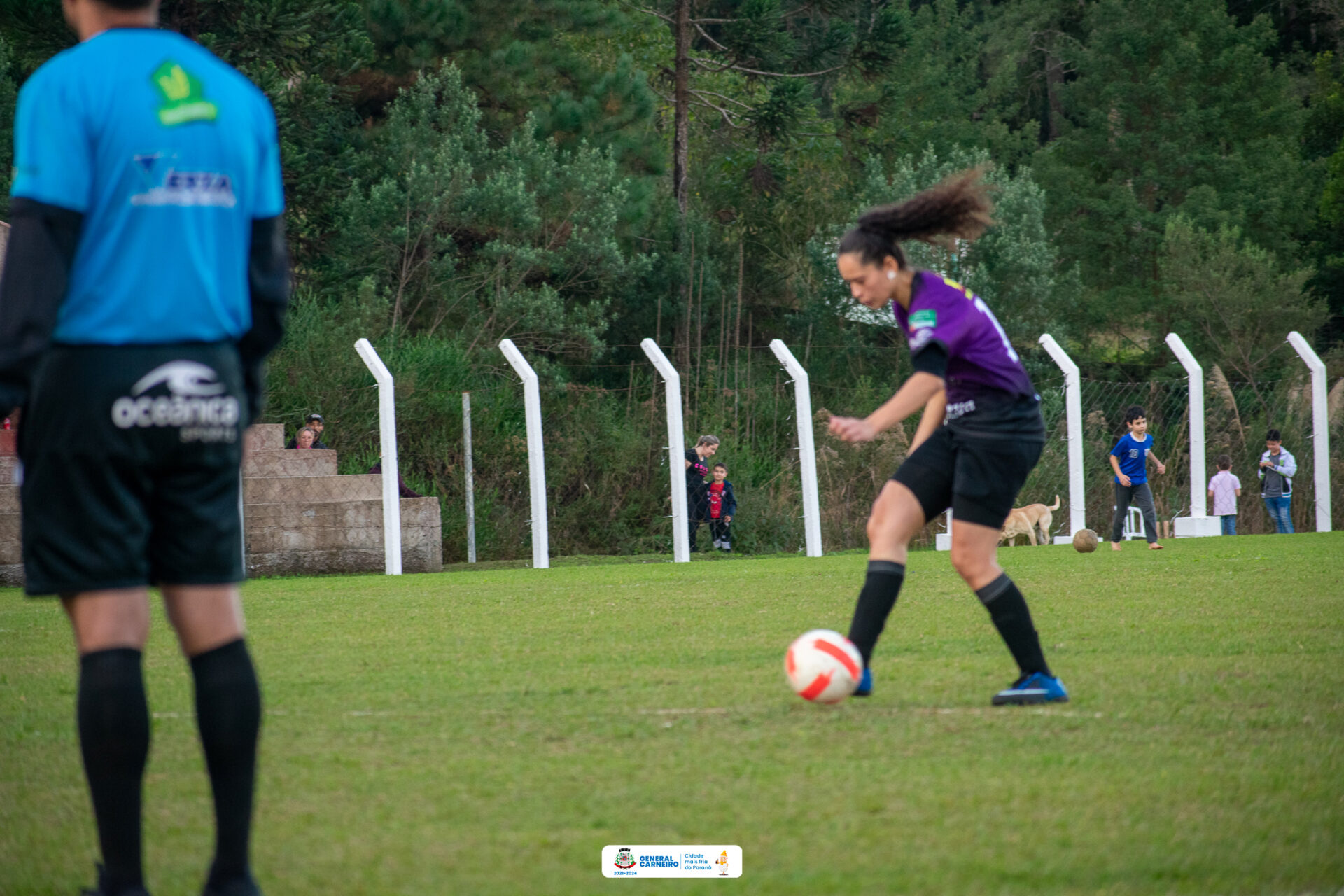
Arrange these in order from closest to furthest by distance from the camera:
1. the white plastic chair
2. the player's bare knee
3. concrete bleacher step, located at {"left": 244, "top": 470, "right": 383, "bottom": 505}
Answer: the player's bare knee
concrete bleacher step, located at {"left": 244, "top": 470, "right": 383, "bottom": 505}
the white plastic chair

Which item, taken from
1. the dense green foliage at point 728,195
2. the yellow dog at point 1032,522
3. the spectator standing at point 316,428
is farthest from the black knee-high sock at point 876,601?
the yellow dog at point 1032,522

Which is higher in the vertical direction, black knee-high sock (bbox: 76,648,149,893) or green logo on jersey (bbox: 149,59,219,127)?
green logo on jersey (bbox: 149,59,219,127)

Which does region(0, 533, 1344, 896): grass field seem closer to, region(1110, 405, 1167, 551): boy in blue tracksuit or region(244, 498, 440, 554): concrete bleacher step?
region(244, 498, 440, 554): concrete bleacher step

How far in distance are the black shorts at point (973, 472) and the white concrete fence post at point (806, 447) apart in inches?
412

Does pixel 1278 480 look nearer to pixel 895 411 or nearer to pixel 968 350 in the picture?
pixel 968 350

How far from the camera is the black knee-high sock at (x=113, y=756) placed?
2.74m

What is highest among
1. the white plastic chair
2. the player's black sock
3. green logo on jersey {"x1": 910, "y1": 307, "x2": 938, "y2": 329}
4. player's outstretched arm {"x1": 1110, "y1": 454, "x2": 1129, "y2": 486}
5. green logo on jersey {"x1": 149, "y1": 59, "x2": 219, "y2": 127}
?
green logo on jersey {"x1": 149, "y1": 59, "x2": 219, "y2": 127}

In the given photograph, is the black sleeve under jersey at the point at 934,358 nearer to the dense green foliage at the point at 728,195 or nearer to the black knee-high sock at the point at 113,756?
the black knee-high sock at the point at 113,756

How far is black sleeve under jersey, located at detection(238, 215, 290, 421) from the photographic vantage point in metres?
2.98

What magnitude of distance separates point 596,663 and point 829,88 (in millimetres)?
40006

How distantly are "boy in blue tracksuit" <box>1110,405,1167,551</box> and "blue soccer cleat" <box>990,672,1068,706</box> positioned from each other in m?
11.4

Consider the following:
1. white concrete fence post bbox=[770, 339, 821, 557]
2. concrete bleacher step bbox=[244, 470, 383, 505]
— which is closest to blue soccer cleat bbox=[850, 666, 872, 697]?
white concrete fence post bbox=[770, 339, 821, 557]

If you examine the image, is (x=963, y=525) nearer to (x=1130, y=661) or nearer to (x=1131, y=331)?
(x=1130, y=661)

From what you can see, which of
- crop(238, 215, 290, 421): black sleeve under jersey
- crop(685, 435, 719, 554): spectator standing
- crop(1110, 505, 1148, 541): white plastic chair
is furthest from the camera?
crop(1110, 505, 1148, 541): white plastic chair
